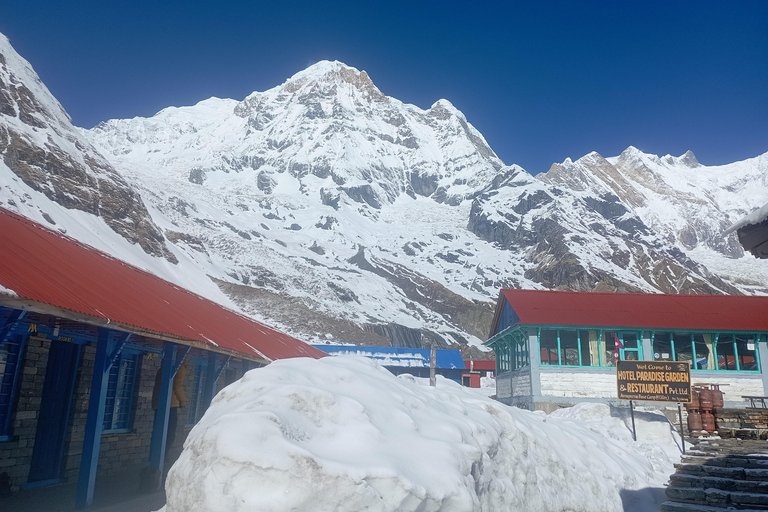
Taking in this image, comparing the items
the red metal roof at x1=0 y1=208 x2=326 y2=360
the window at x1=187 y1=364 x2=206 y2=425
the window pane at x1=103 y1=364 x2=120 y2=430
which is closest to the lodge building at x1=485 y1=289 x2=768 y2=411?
the red metal roof at x1=0 y1=208 x2=326 y2=360

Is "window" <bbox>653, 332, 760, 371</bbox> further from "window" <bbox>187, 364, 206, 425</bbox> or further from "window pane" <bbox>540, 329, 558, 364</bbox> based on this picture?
"window" <bbox>187, 364, 206, 425</bbox>

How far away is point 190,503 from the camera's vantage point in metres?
4.96

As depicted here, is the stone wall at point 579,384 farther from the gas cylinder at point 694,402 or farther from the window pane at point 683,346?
the gas cylinder at point 694,402

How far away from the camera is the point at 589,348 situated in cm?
2420

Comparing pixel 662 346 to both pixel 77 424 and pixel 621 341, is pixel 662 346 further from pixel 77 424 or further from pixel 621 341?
pixel 77 424

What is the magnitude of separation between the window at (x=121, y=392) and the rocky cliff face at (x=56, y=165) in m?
50.8

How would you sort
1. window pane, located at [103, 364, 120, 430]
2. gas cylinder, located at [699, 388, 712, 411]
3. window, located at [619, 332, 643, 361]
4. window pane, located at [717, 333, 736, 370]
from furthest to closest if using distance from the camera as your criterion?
window pane, located at [717, 333, 736, 370]
window, located at [619, 332, 643, 361]
gas cylinder, located at [699, 388, 712, 411]
window pane, located at [103, 364, 120, 430]

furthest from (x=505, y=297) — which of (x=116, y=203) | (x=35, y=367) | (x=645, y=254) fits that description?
(x=645, y=254)

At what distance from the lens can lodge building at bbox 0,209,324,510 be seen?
8250 millimetres

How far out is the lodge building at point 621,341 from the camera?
76.1ft

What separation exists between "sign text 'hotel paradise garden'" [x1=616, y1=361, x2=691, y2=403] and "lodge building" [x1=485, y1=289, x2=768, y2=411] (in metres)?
7.63

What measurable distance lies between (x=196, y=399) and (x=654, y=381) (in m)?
Result: 12.5

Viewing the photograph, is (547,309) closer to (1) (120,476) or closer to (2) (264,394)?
(1) (120,476)

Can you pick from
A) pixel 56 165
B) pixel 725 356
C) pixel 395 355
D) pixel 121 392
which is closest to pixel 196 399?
pixel 121 392
